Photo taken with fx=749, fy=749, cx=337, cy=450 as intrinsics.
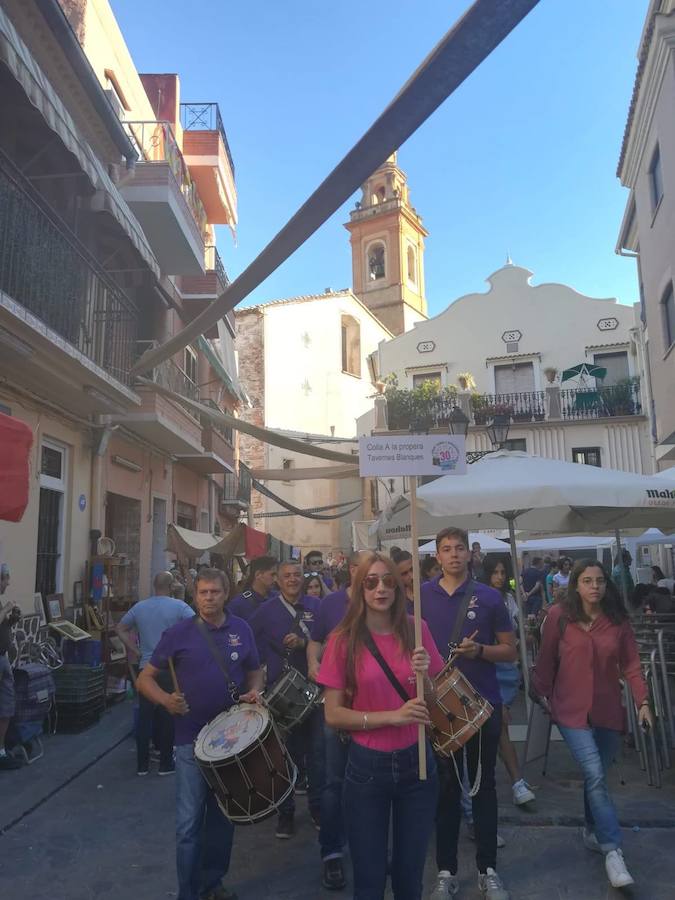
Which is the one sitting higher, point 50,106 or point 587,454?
point 50,106

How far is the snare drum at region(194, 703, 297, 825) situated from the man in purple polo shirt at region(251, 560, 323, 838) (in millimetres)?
1207

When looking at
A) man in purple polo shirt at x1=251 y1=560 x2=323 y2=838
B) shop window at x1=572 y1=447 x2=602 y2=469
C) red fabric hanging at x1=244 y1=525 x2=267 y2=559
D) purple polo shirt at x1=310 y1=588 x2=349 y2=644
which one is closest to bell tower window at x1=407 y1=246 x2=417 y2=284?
shop window at x1=572 y1=447 x2=602 y2=469

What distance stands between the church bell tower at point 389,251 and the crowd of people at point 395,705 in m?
44.7

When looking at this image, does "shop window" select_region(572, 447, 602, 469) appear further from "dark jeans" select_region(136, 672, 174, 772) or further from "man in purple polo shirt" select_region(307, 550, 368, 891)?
"man in purple polo shirt" select_region(307, 550, 368, 891)

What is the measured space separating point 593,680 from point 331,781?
1703mm

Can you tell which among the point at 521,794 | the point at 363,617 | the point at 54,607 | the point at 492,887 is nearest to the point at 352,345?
the point at 54,607

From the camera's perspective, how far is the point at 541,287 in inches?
1188

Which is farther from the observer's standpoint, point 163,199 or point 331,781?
point 163,199

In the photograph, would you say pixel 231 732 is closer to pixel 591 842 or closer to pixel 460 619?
pixel 460 619

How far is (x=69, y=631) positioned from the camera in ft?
31.0

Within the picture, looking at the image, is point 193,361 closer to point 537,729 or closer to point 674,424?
point 674,424

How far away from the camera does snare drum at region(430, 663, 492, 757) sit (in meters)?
3.81

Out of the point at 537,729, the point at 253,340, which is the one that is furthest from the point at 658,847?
the point at 253,340

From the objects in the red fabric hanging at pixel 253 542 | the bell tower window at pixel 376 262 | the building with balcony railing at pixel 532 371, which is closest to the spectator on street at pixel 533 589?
the red fabric hanging at pixel 253 542
